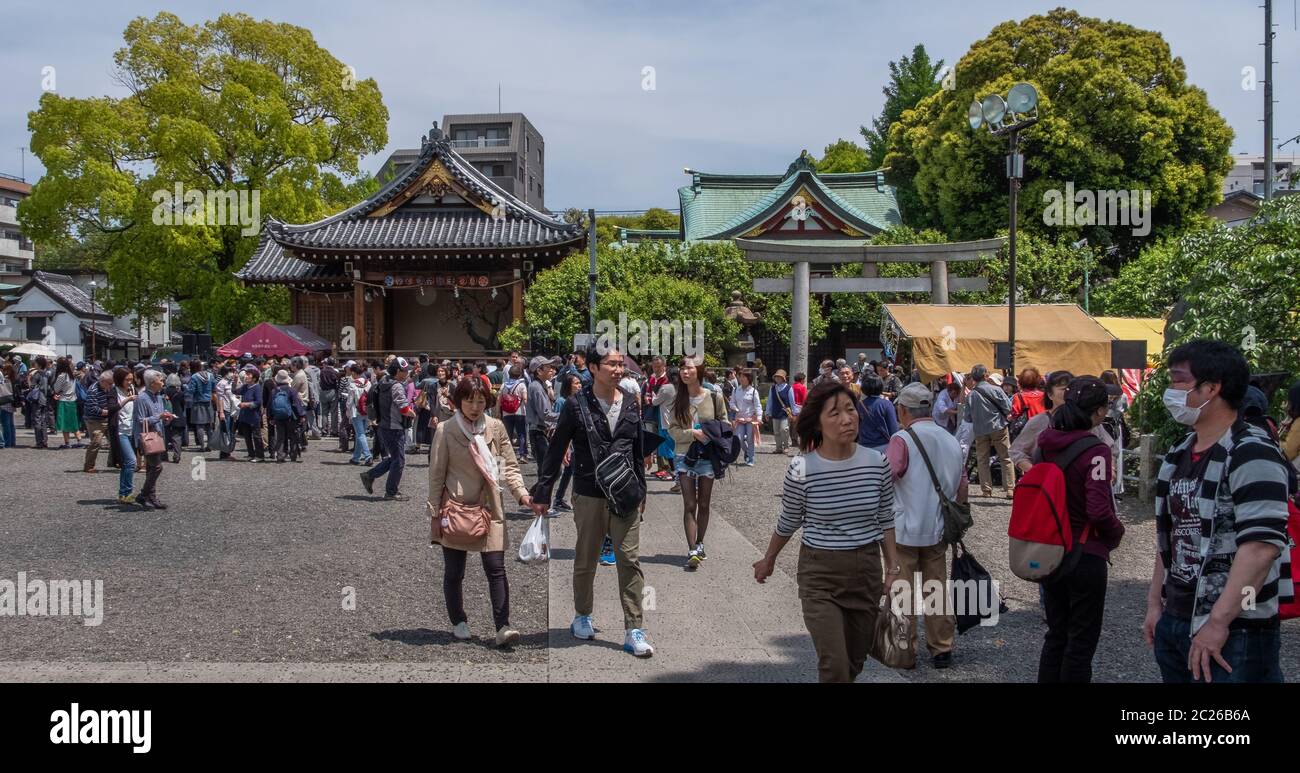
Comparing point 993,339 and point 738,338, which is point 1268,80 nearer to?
point 993,339

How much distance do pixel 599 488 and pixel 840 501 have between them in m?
1.95

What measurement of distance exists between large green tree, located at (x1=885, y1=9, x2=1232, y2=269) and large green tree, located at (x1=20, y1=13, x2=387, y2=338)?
20947mm

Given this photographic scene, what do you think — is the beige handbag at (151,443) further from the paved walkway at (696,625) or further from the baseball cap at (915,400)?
the baseball cap at (915,400)

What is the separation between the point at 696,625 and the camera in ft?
21.2

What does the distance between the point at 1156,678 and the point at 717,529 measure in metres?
5.19

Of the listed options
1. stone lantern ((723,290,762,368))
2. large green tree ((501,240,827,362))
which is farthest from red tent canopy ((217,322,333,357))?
stone lantern ((723,290,762,368))

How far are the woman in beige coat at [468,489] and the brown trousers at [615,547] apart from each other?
39 centimetres

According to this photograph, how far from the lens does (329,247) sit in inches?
1121

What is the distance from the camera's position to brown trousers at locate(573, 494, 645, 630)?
582 centimetres

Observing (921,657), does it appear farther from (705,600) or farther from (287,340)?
(287,340)

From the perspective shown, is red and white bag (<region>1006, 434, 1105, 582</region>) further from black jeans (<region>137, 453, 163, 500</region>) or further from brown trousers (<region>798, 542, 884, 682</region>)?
black jeans (<region>137, 453, 163, 500</region>)

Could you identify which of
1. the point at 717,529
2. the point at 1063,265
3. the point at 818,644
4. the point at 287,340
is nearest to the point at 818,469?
the point at 818,644

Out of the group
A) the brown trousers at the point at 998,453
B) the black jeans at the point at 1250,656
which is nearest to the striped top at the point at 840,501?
the black jeans at the point at 1250,656

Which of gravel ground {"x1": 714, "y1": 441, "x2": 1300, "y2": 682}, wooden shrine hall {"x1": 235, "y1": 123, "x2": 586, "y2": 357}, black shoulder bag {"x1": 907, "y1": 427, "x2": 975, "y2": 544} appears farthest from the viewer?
wooden shrine hall {"x1": 235, "y1": 123, "x2": 586, "y2": 357}
